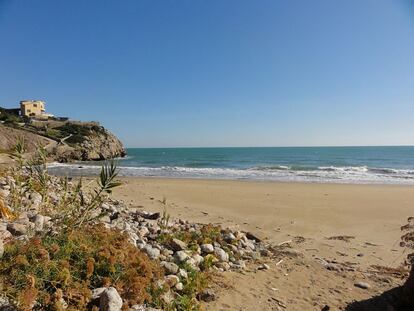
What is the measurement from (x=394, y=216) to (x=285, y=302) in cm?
791

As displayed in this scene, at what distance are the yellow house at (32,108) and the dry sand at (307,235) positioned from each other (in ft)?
235

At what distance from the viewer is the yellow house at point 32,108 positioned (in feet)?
244

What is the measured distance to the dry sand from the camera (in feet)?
14.4

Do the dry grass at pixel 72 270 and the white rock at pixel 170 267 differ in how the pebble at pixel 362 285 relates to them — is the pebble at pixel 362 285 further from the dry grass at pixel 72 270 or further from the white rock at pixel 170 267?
the dry grass at pixel 72 270

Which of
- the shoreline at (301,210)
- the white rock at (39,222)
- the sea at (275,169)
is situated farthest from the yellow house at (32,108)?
the white rock at (39,222)

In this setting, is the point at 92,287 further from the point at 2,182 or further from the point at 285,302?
the point at 2,182

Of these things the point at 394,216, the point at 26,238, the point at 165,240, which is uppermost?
the point at 26,238

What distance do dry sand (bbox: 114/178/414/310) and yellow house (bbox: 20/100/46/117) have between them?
71.7 meters

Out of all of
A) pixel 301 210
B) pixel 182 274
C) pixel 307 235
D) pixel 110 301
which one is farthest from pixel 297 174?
pixel 110 301

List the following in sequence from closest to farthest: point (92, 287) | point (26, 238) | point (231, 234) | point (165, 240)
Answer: point (92, 287)
point (26, 238)
point (165, 240)
point (231, 234)

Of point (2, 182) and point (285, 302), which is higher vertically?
point (2, 182)

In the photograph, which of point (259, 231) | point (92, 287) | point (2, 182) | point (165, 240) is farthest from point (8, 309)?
point (2, 182)

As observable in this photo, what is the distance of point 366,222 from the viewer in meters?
9.45

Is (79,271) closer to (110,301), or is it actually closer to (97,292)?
(97,292)
